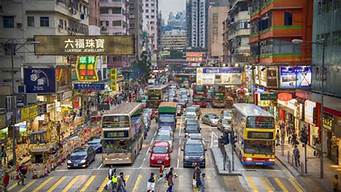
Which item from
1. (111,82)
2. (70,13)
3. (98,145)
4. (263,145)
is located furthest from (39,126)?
(111,82)

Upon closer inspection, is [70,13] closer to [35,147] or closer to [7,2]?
[7,2]

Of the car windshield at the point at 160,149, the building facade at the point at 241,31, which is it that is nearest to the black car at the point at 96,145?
the car windshield at the point at 160,149

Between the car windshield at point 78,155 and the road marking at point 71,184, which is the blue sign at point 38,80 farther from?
the road marking at point 71,184

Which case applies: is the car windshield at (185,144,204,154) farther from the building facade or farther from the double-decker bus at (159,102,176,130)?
the building facade

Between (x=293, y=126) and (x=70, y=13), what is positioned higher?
(x=70, y=13)

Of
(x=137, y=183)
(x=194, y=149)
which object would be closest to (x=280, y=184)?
(x=194, y=149)

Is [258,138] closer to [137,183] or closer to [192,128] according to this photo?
[137,183]

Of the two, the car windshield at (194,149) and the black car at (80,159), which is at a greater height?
the car windshield at (194,149)
